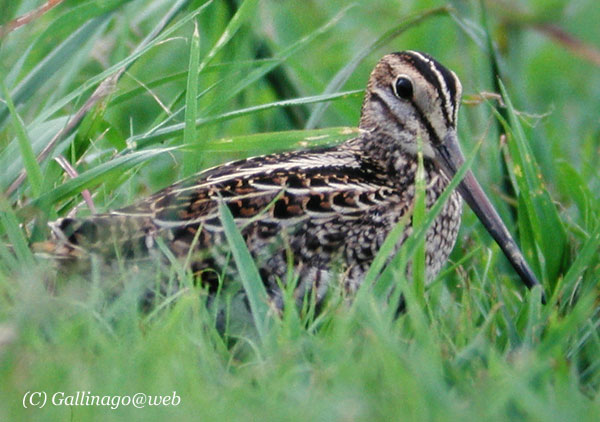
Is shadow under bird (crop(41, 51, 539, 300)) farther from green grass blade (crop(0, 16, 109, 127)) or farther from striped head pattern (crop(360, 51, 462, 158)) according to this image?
A: green grass blade (crop(0, 16, 109, 127))

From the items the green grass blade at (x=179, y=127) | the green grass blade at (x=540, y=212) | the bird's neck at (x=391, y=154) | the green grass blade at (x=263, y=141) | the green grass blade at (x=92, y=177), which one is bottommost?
the green grass blade at (x=540, y=212)

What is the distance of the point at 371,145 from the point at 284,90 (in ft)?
2.61

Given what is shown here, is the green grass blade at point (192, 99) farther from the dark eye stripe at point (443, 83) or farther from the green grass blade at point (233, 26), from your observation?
the dark eye stripe at point (443, 83)

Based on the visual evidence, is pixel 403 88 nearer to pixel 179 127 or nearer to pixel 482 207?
pixel 482 207

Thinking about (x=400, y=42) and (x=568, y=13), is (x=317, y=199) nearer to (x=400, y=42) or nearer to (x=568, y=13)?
(x=400, y=42)

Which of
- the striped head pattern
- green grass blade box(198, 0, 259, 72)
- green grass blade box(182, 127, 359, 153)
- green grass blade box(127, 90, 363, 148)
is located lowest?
the striped head pattern

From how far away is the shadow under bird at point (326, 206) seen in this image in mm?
3154

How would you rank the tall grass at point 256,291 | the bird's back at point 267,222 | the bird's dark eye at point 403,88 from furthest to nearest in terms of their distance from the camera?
the bird's dark eye at point 403,88 → the bird's back at point 267,222 → the tall grass at point 256,291

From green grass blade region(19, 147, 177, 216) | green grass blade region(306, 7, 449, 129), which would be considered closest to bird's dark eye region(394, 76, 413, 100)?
green grass blade region(306, 7, 449, 129)

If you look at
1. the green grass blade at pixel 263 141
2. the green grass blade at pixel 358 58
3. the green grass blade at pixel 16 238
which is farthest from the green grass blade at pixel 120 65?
A: the green grass blade at pixel 358 58

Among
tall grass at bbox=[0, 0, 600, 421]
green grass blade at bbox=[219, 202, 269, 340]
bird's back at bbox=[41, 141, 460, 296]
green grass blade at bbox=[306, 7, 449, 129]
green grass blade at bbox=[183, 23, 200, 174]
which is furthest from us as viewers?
green grass blade at bbox=[306, 7, 449, 129]

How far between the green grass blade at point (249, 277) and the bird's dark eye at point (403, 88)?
1.02 metres

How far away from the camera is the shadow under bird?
10.3 ft

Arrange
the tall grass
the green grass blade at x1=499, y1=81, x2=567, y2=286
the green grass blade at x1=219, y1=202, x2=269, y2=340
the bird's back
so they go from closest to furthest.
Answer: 1. the tall grass
2. the green grass blade at x1=219, y1=202, x2=269, y2=340
3. the bird's back
4. the green grass blade at x1=499, y1=81, x2=567, y2=286
